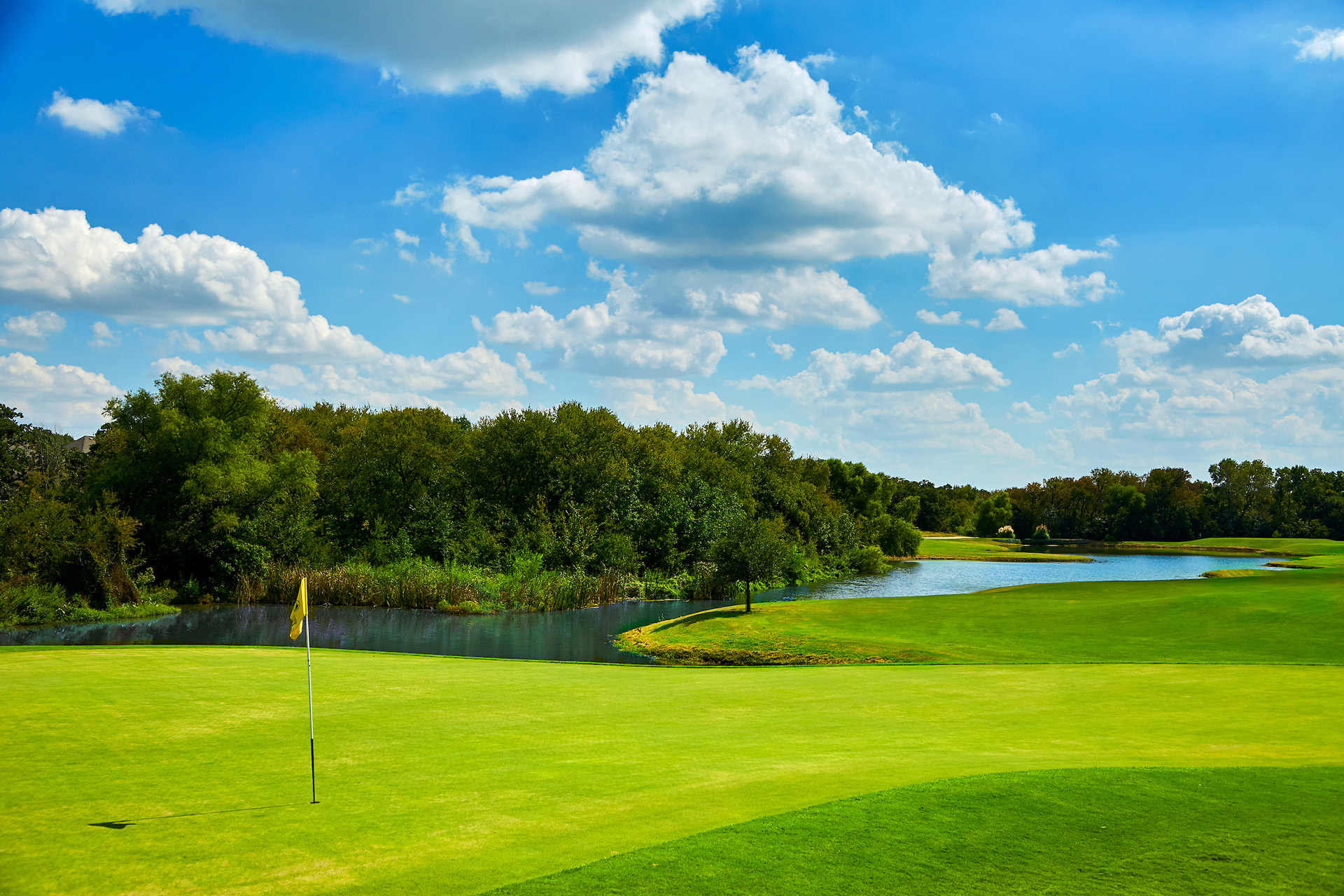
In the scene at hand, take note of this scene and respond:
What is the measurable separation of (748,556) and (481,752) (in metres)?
29.0

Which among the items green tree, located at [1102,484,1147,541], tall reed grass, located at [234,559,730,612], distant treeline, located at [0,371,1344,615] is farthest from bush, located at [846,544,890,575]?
green tree, located at [1102,484,1147,541]

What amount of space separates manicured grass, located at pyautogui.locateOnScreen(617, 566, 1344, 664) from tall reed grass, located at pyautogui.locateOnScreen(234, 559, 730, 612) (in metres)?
10.6

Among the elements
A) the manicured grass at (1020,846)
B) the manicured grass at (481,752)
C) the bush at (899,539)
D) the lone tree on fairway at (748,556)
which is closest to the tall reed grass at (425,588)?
the lone tree on fairway at (748,556)

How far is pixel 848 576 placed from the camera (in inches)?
2884

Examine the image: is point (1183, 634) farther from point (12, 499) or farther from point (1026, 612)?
point (12, 499)

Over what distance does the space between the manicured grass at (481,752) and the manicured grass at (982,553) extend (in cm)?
7454

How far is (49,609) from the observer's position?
37094mm

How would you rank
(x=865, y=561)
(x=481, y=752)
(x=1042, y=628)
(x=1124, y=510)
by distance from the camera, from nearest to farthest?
(x=481, y=752) → (x=1042, y=628) → (x=865, y=561) → (x=1124, y=510)

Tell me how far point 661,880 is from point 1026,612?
1255 inches

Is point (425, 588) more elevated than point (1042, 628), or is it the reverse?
point (425, 588)

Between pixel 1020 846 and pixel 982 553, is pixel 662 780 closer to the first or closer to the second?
pixel 1020 846

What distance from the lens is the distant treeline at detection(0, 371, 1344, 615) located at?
136 feet

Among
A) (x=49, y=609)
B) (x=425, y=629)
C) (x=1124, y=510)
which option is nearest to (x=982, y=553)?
(x=1124, y=510)

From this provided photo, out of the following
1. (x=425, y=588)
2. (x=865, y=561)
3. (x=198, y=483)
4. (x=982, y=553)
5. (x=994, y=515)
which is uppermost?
(x=198, y=483)
